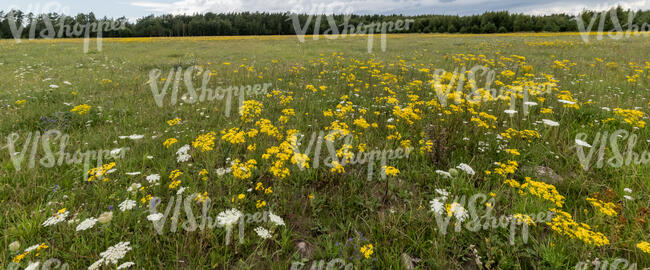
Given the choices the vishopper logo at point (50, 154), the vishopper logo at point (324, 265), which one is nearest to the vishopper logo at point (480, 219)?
the vishopper logo at point (324, 265)

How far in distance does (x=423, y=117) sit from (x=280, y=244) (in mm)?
3754

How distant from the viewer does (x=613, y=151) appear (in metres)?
3.82

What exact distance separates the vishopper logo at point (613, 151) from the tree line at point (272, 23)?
4262 cm

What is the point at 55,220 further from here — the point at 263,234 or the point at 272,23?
the point at 272,23

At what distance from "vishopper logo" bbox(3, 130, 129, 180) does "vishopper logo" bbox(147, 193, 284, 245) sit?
1491 mm

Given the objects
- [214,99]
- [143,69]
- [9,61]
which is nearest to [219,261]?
[214,99]

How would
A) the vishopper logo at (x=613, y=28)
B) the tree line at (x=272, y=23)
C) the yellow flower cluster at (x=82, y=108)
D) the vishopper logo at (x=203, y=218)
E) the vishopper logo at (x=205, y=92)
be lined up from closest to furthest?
the vishopper logo at (x=203, y=218), the yellow flower cluster at (x=82, y=108), the vishopper logo at (x=205, y=92), the vishopper logo at (x=613, y=28), the tree line at (x=272, y=23)

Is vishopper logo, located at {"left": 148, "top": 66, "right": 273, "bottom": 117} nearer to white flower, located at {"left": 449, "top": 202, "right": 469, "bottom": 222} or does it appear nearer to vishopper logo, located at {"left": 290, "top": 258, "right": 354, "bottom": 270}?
vishopper logo, located at {"left": 290, "top": 258, "right": 354, "bottom": 270}

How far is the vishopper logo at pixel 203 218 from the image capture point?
247 cm

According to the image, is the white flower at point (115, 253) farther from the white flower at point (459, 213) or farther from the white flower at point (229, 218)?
the white flower at point (459, 213)

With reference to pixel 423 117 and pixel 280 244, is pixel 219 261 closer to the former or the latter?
pixel 280 244

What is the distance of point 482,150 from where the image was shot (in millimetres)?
3932

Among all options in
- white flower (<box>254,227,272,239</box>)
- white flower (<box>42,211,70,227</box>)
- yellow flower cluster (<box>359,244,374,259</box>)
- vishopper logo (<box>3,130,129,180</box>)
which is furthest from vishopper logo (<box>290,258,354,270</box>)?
vishopper logo (<box>3,130,129,180</box>)

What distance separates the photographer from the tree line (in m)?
49.1
